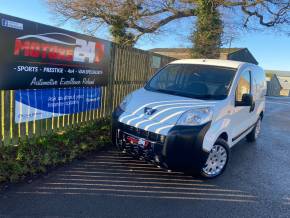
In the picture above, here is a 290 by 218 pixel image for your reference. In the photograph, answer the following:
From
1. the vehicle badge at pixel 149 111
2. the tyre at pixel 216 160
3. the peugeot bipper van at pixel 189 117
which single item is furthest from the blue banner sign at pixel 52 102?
the tyre at pixel 216 160

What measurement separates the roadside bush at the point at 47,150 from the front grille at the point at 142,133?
42.0 inches

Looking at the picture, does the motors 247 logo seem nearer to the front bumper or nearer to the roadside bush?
the roadside bush

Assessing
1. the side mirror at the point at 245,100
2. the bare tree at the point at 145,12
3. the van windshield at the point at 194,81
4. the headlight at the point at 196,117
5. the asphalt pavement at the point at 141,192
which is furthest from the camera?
the bare tree at the point at 145,12

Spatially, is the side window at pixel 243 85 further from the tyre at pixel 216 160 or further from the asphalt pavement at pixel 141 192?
the asphalt pavement at pixel 141 192

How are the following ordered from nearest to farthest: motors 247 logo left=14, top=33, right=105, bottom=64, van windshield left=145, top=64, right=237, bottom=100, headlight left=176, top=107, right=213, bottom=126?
1. headlight left=176, top=107, right=213, bottom=126
2. motors 247 logo left=14, top=33, right=105, bottom=64
3. van windshield left=145, top=64, right=237, bottom=100

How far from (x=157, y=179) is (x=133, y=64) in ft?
15.0

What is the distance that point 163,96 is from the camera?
4.89 m

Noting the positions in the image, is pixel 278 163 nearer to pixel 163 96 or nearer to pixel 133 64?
pixel 163 96

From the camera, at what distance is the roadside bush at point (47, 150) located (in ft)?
13.1

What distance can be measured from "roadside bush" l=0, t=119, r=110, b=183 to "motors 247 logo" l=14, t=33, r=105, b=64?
143cm

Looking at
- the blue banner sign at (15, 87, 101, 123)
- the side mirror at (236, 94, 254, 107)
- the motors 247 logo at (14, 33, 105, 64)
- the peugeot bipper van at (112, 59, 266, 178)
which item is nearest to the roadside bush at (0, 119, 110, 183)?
the blue banner sign at (15, 87, 101, 123)

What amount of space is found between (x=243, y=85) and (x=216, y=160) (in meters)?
1.65

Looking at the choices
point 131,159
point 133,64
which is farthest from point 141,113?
point 133,64

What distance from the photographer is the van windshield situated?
4.94 metres
